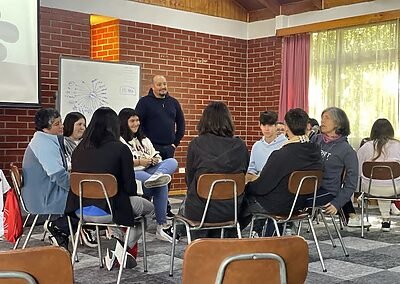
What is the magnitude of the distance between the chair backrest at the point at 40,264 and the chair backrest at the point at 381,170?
370 centimetres

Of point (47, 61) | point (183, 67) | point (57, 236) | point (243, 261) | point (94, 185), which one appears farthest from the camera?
point (183, 67)

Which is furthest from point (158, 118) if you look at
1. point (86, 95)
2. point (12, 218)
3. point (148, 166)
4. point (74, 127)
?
point (12, 218)

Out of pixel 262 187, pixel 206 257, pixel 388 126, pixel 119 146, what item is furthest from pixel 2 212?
pixel 388 126

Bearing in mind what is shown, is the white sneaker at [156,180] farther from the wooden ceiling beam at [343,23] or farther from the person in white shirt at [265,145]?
the wooden ceiling beam at [343,23]

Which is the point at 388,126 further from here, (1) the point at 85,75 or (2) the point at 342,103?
(1) the point at 85,75

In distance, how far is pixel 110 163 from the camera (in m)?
3.36

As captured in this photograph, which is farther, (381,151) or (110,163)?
(381,151)

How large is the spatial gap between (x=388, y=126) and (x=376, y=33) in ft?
7.85

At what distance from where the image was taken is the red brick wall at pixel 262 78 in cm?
816

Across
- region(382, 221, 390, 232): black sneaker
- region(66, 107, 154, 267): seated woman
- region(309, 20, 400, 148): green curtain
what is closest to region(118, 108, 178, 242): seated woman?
region(66, 107, 154, 267): seated woman

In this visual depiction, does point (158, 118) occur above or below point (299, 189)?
above

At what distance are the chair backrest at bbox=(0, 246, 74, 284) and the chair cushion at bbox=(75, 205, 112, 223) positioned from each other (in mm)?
1773

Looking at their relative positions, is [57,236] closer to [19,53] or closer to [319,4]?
[19,53]

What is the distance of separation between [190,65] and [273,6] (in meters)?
1.49
